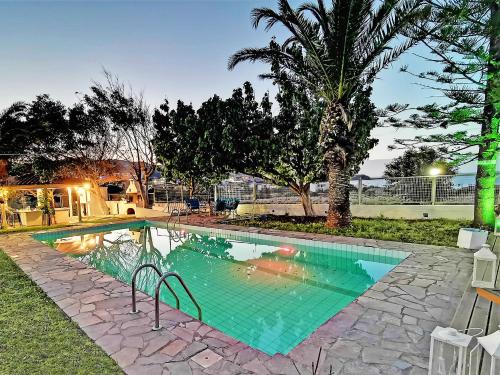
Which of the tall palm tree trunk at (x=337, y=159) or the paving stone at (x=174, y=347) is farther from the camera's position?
the tall palm tree trunk at (x=337, y=159)

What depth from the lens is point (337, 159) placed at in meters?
8.22

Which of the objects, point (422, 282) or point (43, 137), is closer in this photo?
point (422, 282)

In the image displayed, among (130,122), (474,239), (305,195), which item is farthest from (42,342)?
(130,122)

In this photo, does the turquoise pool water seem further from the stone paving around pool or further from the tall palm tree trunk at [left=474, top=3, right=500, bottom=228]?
the tall palm tree trunk at [left=474, top=3, right=500, bottom=228]

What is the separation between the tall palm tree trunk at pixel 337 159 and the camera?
806cm

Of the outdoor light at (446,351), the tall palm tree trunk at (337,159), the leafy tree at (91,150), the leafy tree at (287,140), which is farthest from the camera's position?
the leafy tree at (91,150)

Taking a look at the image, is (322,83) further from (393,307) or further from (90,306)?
(90,306)

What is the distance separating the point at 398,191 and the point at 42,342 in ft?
35.4

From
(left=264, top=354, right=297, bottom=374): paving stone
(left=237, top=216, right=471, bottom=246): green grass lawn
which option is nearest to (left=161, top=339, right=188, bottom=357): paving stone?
(left=264, top=354, right=297, bottom=374): paving stone

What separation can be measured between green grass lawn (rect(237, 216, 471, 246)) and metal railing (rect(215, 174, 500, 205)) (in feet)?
2.69

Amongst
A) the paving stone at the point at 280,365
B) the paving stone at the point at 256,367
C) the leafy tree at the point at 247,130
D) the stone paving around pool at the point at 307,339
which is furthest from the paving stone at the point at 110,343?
the leafy tree at the point at 247,130

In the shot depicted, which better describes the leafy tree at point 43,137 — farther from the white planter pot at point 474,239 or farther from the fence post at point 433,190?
the white planter pot at point 474,239

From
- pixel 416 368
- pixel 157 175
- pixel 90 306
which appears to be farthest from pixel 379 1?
pixel 157 175

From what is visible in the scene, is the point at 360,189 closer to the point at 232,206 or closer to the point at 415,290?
the point at 232,206
